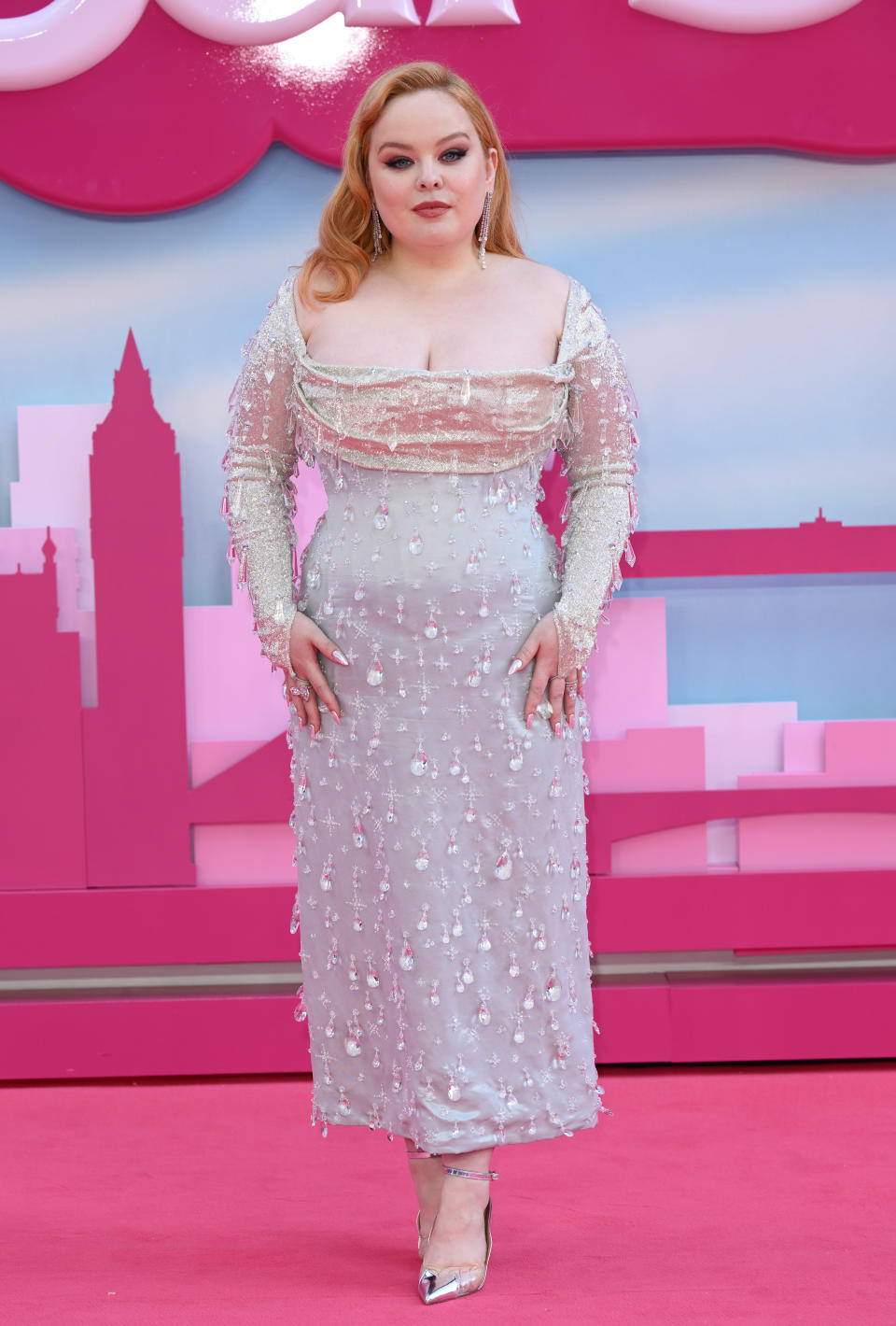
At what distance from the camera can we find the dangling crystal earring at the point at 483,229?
188 cm

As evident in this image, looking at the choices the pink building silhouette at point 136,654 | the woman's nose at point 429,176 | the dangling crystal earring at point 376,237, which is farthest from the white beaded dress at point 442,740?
the pink building silhouette at point 136,654

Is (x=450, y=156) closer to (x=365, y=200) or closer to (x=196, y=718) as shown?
(x=365, y=200)

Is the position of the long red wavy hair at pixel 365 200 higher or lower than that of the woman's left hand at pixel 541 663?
higher

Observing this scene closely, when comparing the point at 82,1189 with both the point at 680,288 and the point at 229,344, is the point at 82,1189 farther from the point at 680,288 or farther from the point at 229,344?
the point at 680,288

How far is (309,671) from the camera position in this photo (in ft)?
6.00

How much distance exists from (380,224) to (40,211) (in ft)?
4.22

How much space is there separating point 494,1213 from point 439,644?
0.91 metres

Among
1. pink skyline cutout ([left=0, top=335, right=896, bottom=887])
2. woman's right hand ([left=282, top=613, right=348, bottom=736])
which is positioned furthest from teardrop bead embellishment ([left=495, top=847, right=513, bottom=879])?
pink skyline cutout ([left=0, top=335, right=896, bottom=887])

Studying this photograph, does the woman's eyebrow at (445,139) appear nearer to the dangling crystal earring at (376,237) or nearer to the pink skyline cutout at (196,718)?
the dangling crystal earring at (376,237)

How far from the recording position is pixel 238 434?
1.91m

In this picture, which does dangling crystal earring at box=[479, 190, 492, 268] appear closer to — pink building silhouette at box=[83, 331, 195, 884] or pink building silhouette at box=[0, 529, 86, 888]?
pink building silhouette at box=[83, 331, 195, 884]

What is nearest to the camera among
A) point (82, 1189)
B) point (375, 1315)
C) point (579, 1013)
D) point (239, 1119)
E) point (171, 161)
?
point (375, 1315)

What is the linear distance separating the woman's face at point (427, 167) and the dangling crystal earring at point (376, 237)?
0.06 meters

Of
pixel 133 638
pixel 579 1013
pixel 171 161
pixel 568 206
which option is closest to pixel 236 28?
pixel 171 161
